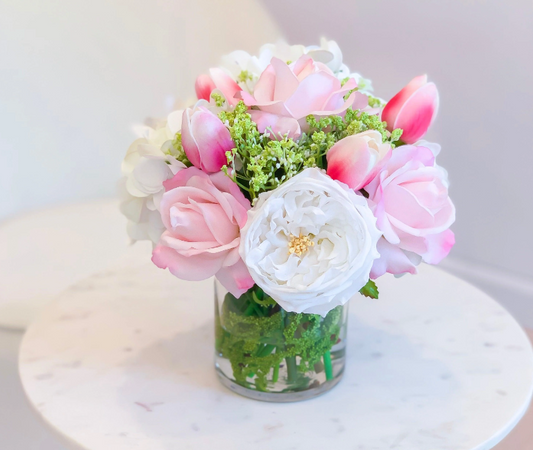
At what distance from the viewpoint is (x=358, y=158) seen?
1.90 ft

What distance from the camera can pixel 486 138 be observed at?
173cm

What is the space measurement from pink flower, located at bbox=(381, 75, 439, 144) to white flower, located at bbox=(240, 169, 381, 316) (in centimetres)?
14

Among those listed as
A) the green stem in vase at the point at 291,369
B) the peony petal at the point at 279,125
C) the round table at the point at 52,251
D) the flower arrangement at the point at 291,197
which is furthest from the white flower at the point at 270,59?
the round table at the point at 52,251

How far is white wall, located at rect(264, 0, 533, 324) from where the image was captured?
63.6 inches

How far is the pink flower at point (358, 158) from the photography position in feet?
1.89

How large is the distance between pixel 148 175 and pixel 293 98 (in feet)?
0.62

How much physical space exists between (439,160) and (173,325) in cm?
121

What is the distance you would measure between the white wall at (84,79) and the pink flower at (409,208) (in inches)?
49.1

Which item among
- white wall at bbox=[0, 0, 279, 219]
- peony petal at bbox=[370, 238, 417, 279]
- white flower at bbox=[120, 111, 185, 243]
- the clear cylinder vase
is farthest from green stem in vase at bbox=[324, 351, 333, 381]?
white wall at bbox=[0, 0, 279, 219]

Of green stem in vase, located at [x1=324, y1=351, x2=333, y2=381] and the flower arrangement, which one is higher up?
the flower arrangement

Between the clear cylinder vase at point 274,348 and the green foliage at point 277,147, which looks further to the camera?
the clear cylinder vase at point 274,348

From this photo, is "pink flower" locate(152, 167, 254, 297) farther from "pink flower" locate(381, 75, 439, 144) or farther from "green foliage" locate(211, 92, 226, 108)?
"pink flower" locate(381, 75, 439, 144)

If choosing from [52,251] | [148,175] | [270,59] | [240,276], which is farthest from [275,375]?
[52,251]

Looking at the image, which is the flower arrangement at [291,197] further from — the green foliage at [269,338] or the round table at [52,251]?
the round table at [52,251]
